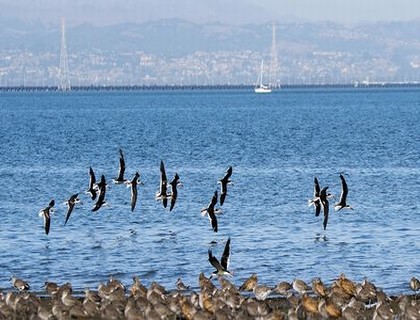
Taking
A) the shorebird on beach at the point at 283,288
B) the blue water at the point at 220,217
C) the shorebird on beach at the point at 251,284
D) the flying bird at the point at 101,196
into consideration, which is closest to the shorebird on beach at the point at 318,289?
the shorebird on beach at the point at 283,288

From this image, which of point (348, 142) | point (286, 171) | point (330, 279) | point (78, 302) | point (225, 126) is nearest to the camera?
point (78, 302)

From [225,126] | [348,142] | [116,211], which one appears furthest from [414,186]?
[225,126]

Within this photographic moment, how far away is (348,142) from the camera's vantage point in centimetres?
9344

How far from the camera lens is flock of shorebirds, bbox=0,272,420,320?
22.0 metres

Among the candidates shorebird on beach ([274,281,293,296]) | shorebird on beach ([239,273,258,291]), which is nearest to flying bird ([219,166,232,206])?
shorebird on beach ([239,273,258,291])

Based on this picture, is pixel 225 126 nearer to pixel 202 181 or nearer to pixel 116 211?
pixel 202 181

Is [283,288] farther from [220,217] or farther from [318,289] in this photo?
[220,217]

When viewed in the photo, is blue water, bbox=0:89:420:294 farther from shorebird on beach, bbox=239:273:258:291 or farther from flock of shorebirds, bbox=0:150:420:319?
flock of shorebirds, bbox=0:150:420:319

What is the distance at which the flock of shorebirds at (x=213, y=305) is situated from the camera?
22.0 meters

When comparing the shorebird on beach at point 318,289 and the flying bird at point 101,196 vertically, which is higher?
the shorebird on beach at point 318,289

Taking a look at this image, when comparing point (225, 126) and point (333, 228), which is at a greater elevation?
point (333, 228)

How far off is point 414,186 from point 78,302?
3254cm

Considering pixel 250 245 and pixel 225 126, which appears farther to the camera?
pixel 225 126

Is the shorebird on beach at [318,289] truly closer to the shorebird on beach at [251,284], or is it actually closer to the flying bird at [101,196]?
the shorebird on beach at [251,284]
